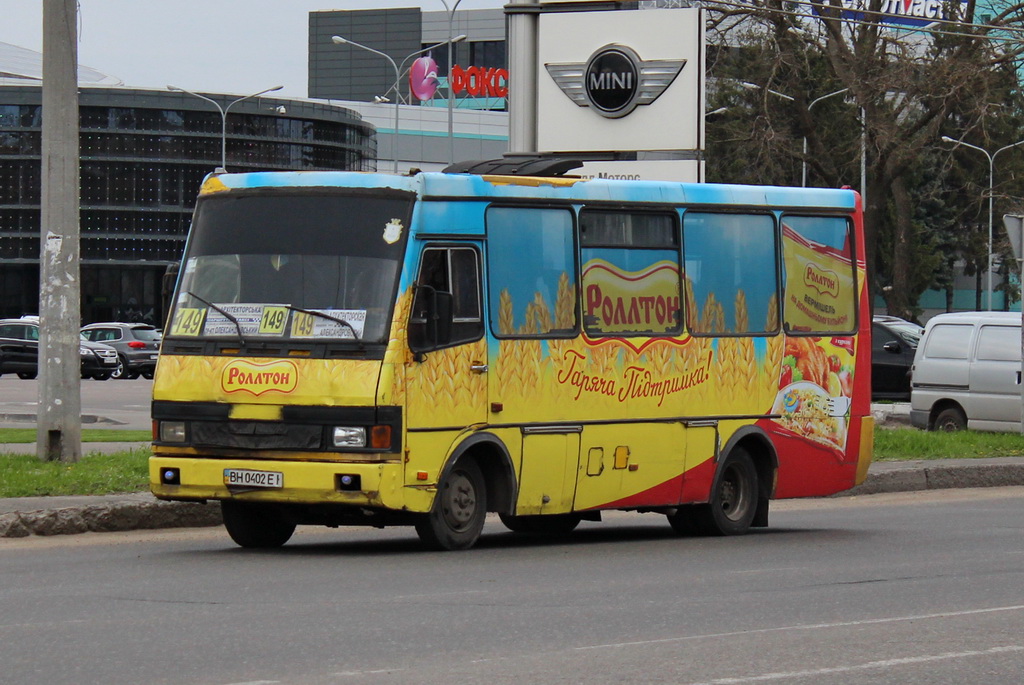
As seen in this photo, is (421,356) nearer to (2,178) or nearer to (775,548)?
(775,548)

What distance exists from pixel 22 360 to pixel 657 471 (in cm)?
3481

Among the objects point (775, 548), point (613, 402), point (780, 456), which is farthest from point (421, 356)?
point (780, 456)

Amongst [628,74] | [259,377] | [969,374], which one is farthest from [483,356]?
[969,374]

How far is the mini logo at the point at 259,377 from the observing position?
36.6 ft

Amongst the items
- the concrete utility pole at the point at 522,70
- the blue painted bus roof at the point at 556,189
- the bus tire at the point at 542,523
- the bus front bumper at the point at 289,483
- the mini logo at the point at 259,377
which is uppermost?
the concrete utility pole at the point at 522,70

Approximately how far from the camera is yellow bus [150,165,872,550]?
11172 mm

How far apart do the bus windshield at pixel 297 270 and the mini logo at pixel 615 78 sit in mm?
11739

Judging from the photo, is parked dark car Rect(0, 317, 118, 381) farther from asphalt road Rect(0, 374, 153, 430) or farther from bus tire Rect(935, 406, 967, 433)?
bus tire Rect(935, 406, 967, 433)

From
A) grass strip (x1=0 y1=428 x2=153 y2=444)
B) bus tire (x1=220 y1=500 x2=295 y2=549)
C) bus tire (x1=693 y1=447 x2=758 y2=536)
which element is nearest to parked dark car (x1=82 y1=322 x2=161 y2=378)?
grass strip (x1=0 y1=428 x2=153 y2=444)

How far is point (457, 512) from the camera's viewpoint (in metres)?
11.8

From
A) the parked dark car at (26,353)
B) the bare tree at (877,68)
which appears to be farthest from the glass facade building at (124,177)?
the bare tree at (877,68)

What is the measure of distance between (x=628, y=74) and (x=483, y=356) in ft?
38.6

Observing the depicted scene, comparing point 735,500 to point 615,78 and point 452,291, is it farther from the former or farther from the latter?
point 615,78

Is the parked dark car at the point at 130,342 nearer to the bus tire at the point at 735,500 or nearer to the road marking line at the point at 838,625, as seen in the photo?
the bus tire at the point at 735,500
